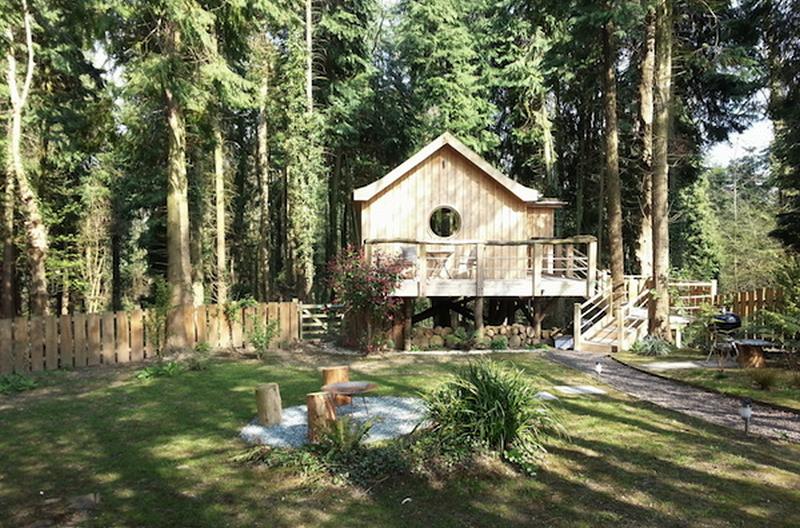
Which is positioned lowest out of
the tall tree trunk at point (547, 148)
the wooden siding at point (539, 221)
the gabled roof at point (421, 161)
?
the wooden siding at point (539, 221)

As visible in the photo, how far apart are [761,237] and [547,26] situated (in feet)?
58.5

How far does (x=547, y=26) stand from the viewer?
22406mm

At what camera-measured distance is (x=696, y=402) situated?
7.35 m

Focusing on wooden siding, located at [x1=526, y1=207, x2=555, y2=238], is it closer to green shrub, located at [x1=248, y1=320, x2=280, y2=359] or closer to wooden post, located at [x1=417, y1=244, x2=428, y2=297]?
wooden post, located at [x1=417, y1=244, x2=428, y2=297]

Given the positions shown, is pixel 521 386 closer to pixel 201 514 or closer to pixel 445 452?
pixel 445 452

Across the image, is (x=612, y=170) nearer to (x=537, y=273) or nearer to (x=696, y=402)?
(x=537, y=273)

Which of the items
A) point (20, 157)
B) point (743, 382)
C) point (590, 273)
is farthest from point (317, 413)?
point (20, 157)

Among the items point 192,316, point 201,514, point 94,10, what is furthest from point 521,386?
point 94,10

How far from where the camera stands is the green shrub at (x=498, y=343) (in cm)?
1327

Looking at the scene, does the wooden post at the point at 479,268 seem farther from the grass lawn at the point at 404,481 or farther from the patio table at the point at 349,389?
the patio table at the point at 349,389

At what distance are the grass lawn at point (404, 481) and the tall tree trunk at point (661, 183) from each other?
6356 millimetres

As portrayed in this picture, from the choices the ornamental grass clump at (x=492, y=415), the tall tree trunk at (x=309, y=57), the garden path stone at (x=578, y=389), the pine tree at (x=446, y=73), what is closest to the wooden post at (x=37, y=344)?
the ornamental grass clump at (x=492, y=415)

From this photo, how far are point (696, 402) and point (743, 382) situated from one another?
158cm

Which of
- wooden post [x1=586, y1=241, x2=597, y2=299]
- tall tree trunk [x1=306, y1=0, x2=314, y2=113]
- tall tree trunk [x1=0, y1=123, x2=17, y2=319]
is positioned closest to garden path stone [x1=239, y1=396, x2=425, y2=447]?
wooden post [x1=586, y1=241, x2=597, y2=299]
